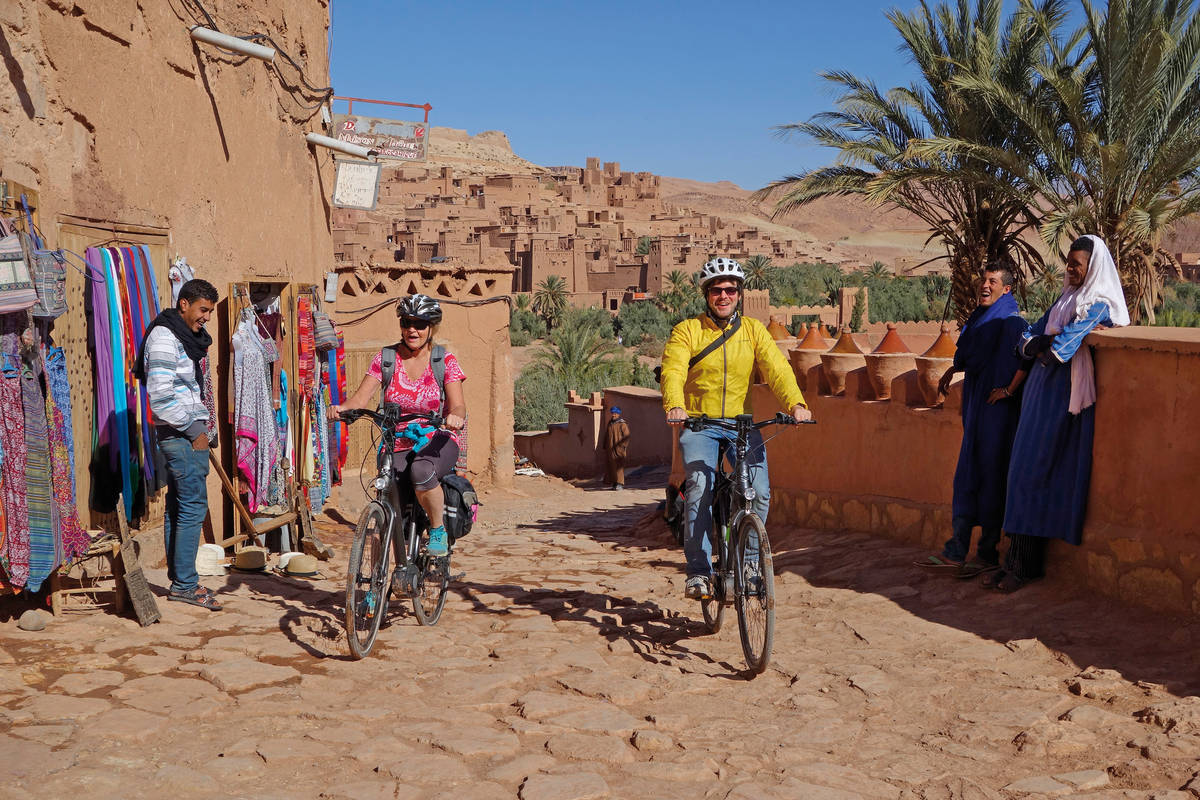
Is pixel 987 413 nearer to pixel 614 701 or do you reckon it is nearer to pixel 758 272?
pixel 614 701

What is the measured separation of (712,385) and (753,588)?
42.1 inches

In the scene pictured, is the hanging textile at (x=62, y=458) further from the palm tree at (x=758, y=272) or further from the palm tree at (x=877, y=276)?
the palm tree at (x=877, y=276)

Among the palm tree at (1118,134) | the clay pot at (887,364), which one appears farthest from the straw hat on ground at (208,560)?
the palm tree at (1118,134)

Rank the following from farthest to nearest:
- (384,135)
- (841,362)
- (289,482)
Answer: (384,135) → (289,482) → (841,362)

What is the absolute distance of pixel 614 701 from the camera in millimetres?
4648

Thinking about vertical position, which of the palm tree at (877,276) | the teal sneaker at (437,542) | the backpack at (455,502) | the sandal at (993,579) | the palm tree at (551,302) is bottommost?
the sandal at (993,579)

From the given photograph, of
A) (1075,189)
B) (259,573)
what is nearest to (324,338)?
(259,573)

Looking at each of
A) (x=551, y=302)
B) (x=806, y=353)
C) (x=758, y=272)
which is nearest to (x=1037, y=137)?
(x=806, y=353)

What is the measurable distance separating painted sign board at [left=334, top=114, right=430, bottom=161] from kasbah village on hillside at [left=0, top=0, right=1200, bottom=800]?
355 centimetres

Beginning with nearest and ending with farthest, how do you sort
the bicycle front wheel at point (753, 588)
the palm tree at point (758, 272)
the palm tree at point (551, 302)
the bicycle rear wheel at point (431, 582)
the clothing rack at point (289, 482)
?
the bicycle front wheel at point (753, 588) < the bicycle rear wheel at point (431, 582) < the clothing rack at point (289, 482) < the palm tree at point (551, 302) < the palm tree at point (758, 272)

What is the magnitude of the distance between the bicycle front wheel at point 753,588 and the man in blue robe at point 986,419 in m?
1.70

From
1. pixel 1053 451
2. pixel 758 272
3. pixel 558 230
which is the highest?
pixel 558 230

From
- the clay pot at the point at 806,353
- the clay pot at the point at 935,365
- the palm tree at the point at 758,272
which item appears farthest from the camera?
the palm tree at the point at 758,272

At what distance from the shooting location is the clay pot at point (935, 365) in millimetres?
6930
